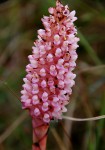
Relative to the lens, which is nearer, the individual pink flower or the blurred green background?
the individual pink flower

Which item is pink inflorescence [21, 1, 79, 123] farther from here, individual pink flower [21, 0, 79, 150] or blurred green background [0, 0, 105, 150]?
blurred green background [0, 0, 105, 150]

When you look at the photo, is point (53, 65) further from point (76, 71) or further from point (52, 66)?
point (76, 71)

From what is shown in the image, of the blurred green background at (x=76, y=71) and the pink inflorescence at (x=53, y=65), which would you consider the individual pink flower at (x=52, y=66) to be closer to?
the pink inflorescence at (x=53, y=65)

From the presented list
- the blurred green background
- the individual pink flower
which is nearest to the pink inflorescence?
the individual pink flower

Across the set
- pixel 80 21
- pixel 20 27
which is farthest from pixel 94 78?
pixel 20 27

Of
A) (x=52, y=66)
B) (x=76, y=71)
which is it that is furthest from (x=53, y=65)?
(x=76, y=71)

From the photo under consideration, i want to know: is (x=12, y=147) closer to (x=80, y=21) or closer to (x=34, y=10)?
(x=80, y=21)
